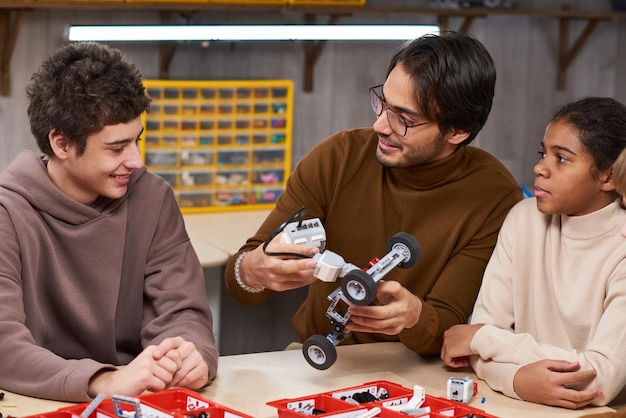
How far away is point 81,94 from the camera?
1.81 meters

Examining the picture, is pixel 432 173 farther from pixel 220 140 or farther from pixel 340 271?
pixel 220 140

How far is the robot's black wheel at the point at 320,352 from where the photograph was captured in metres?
1.74

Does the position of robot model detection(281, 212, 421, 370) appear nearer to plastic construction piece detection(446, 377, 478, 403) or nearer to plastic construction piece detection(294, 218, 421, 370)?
plastic construction piece detection(294, 218, 421, 370)

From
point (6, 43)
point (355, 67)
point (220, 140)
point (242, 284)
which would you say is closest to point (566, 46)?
point (355, 67)

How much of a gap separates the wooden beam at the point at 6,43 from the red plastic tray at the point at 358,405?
216 cm

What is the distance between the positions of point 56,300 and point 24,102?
1811 millimetres

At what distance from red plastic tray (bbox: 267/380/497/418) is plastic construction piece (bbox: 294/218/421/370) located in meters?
0.12

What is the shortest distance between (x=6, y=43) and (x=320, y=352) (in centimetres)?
210

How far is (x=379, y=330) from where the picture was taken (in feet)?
5.93

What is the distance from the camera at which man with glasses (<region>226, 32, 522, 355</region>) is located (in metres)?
2.00

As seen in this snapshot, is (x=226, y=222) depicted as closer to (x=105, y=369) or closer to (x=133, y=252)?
(x=133, y=252)

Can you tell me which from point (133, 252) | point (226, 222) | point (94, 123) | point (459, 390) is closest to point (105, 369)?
point (133, 252)

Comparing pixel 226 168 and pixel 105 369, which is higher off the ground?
pixel 226 168

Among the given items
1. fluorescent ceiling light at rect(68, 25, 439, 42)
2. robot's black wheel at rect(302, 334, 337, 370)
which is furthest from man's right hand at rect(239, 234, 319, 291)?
fluorescent ceiling light at rect(68, 25, 439, 42)
